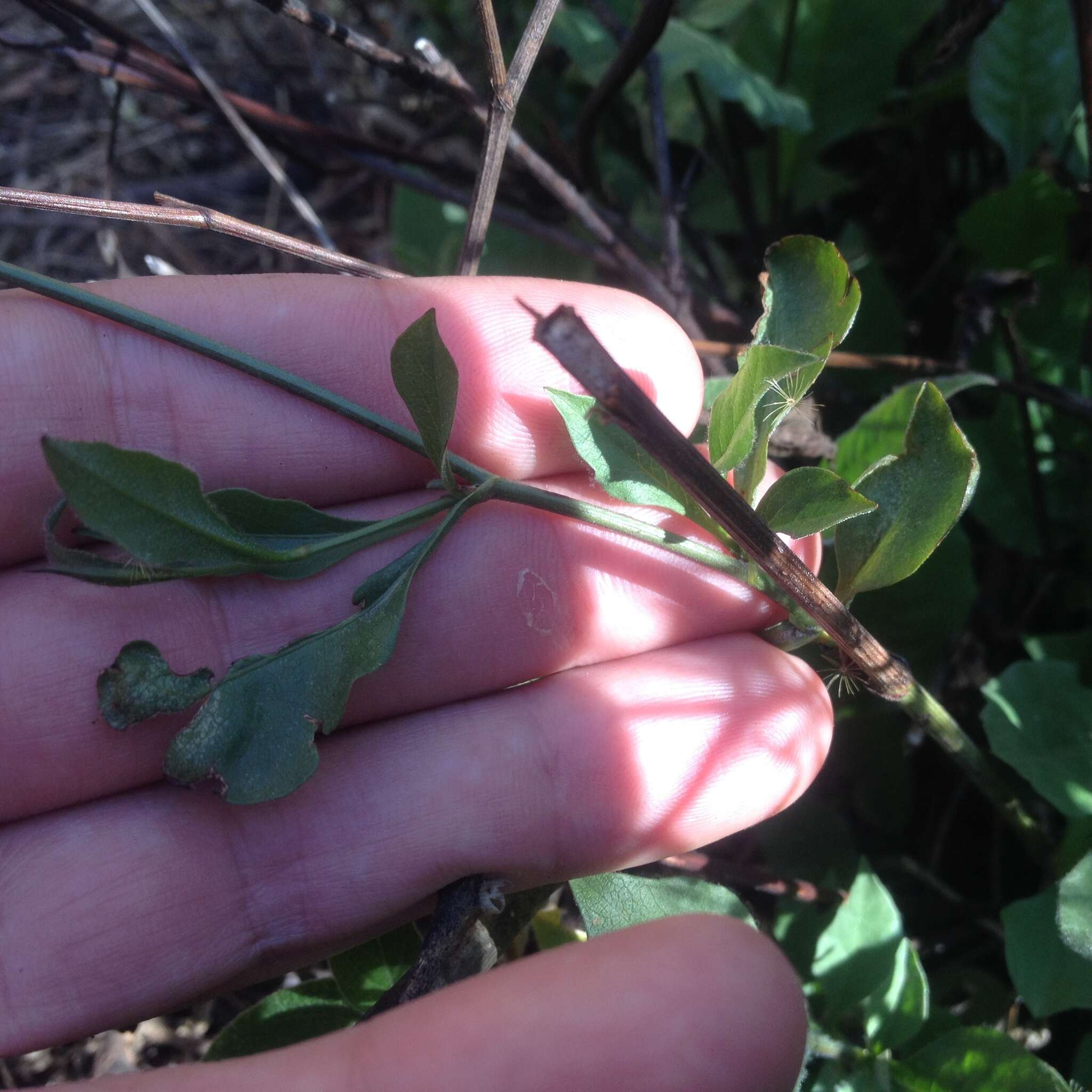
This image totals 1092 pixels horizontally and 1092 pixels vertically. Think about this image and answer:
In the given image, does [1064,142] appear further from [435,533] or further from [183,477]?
[183,477]

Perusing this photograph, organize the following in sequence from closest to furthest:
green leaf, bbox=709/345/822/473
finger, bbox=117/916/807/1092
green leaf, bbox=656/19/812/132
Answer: finger, bbox=117/916/807/1092 < green leaf, bbox=709/345/822/473 < green leaf, bbox=656/19/812/132

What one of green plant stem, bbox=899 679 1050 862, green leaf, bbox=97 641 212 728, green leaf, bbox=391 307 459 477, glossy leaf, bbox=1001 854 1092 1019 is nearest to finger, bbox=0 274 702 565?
green leaf, bbox=391 307 459 477

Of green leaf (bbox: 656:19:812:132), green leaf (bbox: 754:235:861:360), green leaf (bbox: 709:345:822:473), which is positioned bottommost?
green leaf (bbox: 709:345:822:473)

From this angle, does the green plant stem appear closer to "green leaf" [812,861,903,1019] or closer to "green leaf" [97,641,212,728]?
"green leaf" [812,861,903,1019]

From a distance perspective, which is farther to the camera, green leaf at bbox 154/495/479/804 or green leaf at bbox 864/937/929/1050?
green leaf at bbox 864/937/929/1050

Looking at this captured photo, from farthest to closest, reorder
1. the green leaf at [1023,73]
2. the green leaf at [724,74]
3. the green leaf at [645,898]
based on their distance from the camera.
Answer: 1. the green leaf at [1023,73]
2. the green leaf at [724,74]
3. the green leaf at [645,898]

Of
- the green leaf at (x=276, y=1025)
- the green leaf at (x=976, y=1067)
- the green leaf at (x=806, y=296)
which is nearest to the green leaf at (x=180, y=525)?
the green leaf at (x=806, y=296)

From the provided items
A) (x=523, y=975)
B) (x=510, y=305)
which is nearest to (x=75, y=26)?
(x=510, y=305)

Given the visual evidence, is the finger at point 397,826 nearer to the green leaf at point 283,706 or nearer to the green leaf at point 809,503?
the green leaf at point 283,706
